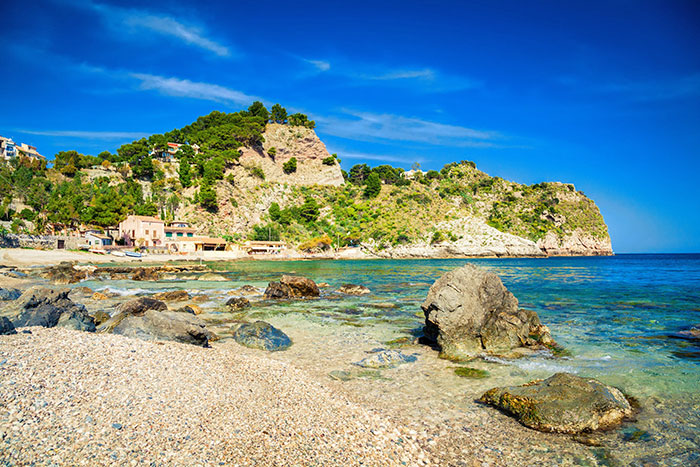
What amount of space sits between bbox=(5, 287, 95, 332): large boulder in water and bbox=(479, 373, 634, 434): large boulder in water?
443 inches

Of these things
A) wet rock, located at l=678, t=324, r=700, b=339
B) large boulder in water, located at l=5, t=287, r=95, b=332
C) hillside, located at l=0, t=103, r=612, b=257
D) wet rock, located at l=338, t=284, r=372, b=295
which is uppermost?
hillside, located at l=0, t=103, r=612, b=257

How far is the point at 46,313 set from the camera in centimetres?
1063

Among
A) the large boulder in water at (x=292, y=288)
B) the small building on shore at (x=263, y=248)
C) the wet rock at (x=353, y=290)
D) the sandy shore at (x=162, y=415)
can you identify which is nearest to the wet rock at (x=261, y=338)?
the sandy shore at (x=162, y=415)

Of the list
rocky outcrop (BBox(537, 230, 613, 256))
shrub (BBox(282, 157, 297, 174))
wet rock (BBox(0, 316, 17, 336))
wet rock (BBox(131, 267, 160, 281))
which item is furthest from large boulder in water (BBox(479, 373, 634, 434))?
shrub (BBox(282, 157, 297, 174))

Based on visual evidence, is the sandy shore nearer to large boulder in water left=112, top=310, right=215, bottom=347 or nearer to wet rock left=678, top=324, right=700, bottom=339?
large boulder in water left=112, top=310, right=215, bottom=347

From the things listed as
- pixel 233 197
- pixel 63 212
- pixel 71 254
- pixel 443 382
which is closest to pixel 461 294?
pixel 443 382

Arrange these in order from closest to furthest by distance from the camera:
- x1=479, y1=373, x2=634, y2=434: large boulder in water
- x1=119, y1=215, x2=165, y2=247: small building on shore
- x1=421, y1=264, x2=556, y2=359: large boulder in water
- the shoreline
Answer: x1=479, y1=373, x2=634, y2=434: large boulder in water
x1=421, y1=264, x2=556, y2=359: large boulder in water
the shoreline
x1=119, y1=215, x2=165, y2=247: small building on shore

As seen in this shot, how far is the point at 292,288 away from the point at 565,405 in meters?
17.9

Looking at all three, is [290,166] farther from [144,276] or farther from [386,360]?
[386,360]

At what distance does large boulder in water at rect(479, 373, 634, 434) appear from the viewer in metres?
5.81

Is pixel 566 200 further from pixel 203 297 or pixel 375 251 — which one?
pixel 203 297

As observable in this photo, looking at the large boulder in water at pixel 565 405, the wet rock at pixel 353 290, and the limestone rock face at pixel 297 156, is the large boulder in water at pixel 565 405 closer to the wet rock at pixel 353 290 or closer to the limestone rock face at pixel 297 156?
the wet rock at pixel 353 290

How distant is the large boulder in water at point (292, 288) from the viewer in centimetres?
2184

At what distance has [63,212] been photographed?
70.6m
